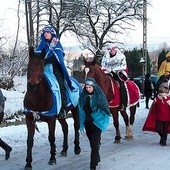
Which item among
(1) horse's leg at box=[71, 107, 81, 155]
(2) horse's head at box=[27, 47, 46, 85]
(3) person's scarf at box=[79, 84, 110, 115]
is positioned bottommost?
(1) horse's leg at box=[71, 107, 81, 155]

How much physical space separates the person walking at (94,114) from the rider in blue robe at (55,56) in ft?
3.33

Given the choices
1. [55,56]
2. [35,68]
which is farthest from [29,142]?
[55,56]

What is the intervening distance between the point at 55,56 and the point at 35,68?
4.75ft

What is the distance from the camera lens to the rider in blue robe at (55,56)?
8930 millimetres

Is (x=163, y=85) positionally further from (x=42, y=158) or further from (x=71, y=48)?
(x=71, y=48)

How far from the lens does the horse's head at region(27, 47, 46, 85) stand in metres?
7.65

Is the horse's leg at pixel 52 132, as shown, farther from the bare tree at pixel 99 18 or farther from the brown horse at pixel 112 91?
the bare tree at pixel 99 18

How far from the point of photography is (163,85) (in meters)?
10.6

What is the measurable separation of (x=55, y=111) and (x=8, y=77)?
50.7 feet

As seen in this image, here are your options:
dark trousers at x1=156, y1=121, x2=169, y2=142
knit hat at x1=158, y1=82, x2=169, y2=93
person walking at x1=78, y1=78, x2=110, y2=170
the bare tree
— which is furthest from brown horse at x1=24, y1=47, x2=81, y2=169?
the bare tree

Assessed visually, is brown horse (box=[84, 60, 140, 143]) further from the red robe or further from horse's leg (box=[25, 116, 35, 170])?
horse's leg (box=[25, 116, 35, 170])

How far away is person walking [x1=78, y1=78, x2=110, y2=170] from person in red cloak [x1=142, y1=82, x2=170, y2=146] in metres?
2.96

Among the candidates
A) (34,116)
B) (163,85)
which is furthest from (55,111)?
(163,85)

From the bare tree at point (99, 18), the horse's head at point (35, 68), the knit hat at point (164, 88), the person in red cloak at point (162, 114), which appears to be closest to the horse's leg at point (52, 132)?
the horse's head at point (35, 68)
